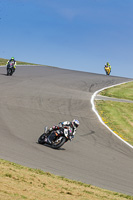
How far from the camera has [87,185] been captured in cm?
786

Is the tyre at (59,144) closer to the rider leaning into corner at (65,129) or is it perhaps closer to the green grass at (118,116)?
the rider leaning into corner at (65,129)

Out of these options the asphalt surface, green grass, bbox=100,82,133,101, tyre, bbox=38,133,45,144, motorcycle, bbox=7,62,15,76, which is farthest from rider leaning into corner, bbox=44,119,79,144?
motorcycle, bbox=7,62,15,76

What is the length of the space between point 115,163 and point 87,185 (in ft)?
12.2

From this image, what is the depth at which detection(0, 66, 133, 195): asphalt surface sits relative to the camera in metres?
9.31

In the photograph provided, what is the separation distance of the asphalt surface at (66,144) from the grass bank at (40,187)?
807 mm

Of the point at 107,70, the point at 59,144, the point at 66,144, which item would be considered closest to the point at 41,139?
the point at 59,144

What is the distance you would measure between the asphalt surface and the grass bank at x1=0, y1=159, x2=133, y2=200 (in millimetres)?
807

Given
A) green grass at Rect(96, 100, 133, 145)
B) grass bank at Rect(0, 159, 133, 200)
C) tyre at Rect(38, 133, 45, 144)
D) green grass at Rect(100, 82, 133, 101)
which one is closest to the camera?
grass bank at Rect(0, 159, 133, 200)

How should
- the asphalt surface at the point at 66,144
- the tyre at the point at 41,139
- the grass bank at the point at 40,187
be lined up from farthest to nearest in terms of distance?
the tyre at the point at 41,139
the asphalt surface at the point at 66,144
the grass bank at the point at 40,187

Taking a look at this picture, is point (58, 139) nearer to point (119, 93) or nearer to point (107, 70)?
point (119, 93)

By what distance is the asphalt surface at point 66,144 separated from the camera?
9.31 m

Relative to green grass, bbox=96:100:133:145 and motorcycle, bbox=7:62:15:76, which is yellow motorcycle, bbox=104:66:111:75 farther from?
green grass, bbox=96:100:133:145

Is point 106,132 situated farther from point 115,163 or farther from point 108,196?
point 108,196

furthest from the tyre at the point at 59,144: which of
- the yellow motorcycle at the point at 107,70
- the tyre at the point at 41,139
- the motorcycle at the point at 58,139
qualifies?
the yellow motorcycle at the point at 107,70
